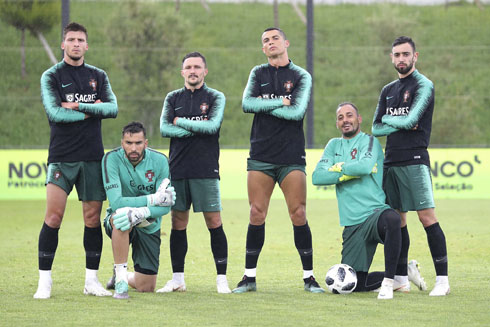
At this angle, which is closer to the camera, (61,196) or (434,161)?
(61,196)

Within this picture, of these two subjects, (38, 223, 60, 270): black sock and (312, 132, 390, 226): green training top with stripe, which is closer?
(38, 223, 60, 270): black sock

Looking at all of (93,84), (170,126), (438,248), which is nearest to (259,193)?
(170,126)

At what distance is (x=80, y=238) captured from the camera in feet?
36.6

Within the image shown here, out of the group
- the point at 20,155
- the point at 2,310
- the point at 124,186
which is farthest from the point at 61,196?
the point at 20,155

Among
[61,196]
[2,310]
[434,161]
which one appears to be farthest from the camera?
[434,161]

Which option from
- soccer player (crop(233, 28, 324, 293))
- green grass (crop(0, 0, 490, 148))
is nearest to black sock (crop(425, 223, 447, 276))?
soccer player (crop(233, 28, 324, 293))

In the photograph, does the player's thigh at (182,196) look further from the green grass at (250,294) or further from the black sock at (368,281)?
the black sock at (368,281)

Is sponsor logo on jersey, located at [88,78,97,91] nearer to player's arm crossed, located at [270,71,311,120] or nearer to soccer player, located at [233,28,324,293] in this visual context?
soccer player, located at [233,28,324,293]

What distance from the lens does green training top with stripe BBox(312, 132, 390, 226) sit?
6.79 m

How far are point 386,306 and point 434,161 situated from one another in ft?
35.2

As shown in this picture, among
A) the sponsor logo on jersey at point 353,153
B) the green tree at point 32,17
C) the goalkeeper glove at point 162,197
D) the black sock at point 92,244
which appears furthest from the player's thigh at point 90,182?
the green tree at point 32,17

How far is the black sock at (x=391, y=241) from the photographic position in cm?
643

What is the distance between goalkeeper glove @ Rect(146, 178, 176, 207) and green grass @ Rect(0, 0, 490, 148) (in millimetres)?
13708

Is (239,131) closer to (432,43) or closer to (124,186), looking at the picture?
(432,43)
